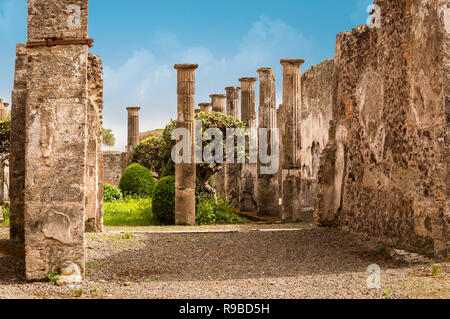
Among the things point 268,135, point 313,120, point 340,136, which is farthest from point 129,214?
point 340,136

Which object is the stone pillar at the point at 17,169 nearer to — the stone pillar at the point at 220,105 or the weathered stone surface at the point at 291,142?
the weathered stone surface at the point at 291,142

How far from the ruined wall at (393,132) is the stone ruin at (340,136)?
15 mm

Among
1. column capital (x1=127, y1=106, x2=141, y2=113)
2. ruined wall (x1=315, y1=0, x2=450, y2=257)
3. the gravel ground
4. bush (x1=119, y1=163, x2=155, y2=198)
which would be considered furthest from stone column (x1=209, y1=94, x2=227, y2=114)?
the gravel ground

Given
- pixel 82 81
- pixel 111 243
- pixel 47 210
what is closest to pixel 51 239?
pixel 47 210

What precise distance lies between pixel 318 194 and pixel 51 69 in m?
5.05

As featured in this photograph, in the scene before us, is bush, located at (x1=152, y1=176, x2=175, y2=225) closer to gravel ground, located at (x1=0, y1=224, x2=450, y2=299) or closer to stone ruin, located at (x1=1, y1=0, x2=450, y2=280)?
stone ruin, located at (x1=1, y1=0, x2=450, y2=280)

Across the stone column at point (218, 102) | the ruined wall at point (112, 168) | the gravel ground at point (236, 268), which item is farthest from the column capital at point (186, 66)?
the ruined wall at point (112, 168)

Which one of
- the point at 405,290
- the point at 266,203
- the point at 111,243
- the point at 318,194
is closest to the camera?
the point at 405,290

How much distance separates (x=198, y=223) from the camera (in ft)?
39.9

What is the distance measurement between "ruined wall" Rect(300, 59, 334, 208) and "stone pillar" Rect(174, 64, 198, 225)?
3.31 m

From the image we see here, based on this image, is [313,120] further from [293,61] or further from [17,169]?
[17,169]

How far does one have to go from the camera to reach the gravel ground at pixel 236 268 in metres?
4.71

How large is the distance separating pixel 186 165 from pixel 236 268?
20.1ft

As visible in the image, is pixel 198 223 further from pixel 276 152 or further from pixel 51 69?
pixel 51 69
